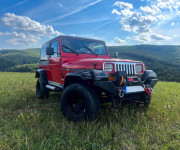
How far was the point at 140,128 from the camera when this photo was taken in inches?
112

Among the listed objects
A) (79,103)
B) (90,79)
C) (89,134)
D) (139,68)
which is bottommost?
(89,134)

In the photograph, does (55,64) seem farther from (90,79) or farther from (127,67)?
(127,67)

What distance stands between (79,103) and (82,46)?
2.01m

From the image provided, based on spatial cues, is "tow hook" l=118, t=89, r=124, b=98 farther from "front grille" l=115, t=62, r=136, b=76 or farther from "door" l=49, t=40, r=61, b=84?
"door" l=49, t=40, r=61, b=84

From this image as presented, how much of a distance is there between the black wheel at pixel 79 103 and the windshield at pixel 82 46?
1534mm

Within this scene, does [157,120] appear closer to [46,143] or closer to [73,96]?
[73,96]

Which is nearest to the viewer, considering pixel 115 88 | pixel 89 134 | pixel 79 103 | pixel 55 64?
pixel 89 134

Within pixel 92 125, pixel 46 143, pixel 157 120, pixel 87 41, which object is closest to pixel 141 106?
pixel 157 120

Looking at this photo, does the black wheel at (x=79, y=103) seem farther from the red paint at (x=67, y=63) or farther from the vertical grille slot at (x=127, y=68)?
the vertical grille slot at (x=127, y=68)

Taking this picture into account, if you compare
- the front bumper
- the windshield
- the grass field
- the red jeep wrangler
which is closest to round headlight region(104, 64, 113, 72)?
the red jeep wrangler

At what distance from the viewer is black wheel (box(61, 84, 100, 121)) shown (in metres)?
2.88

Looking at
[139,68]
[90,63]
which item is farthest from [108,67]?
[139,68]

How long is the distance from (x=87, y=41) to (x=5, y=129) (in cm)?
328

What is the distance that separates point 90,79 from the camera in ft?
9.57
